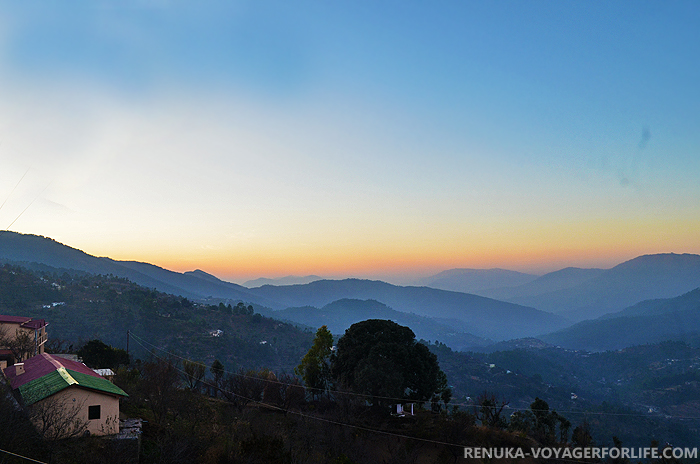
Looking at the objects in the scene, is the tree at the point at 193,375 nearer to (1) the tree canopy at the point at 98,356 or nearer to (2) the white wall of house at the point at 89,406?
(1) the tree canopy at the point at 98,356

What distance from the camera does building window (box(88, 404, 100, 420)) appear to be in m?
16.9

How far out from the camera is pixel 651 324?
185 metres

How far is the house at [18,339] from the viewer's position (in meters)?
29.4

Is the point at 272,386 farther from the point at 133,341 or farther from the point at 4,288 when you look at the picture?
the point at 4,288

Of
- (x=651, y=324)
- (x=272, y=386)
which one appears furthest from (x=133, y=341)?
(x=651, y=324)

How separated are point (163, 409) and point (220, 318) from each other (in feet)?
256

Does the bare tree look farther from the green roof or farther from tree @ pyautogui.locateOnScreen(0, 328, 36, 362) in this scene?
tree @ pyautogui.locateOnScreen(0, 328, 36, 362)

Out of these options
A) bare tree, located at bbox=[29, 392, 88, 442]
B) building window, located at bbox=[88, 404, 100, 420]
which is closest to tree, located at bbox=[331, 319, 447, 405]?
building window, located at bbox=[88, 404, 100, 420]

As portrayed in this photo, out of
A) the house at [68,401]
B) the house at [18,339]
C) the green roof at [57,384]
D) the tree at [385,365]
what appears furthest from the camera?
the tree at [385,365]

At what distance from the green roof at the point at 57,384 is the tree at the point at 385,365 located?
1899cm

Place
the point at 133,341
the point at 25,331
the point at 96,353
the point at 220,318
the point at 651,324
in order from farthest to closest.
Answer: the point at 651,324
the point at 220,318
the point at 133,341
the point at 96,353
the point at 25,331

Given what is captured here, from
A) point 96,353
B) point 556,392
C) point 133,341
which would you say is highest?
point 96,353

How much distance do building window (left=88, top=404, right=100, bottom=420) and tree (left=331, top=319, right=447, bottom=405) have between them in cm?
1924

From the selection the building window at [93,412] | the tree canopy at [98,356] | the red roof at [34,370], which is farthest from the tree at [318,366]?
the building window at [93,412]
